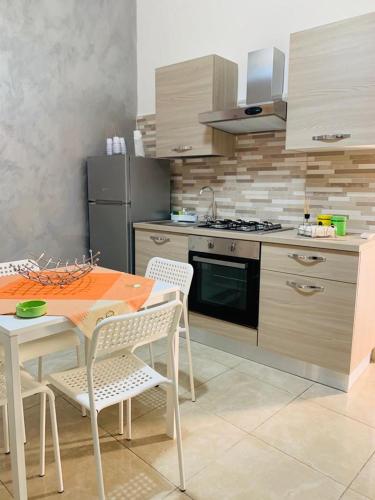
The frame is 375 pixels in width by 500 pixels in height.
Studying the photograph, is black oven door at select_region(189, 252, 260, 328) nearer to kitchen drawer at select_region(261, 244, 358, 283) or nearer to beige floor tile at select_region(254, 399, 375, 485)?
kitchen drawer at select_region(261, 244, 358, 283)

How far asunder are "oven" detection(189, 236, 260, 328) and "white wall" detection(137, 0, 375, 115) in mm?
1343

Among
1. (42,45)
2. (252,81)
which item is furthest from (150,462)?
(42,45)

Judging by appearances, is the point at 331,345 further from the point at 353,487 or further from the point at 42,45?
the point at 42,45

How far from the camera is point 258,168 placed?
312 centimetres

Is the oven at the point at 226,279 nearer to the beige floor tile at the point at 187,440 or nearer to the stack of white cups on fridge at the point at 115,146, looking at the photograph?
the beige floor tile at the point at 187,440

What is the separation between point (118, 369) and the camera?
163cm

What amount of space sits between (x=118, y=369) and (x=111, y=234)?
1893 millimetres

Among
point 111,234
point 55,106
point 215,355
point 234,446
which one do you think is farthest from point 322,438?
point 55,106

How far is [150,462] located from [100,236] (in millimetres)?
2144

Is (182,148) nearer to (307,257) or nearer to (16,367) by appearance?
(307,257)

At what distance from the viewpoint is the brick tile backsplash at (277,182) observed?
263 cm

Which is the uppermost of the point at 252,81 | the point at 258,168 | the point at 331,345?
the point at 252,81

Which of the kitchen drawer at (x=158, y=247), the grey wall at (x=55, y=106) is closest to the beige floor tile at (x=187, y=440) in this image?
the kitchen drawer at (x=158, y=247)

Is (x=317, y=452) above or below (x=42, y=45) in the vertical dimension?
below
